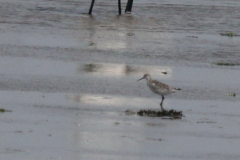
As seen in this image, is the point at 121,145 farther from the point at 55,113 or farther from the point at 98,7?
the point at 98,7

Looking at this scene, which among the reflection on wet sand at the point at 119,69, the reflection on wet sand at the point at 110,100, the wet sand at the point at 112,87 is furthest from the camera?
the reflection on wet sand at the point at 119,69

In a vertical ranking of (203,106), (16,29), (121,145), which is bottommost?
(16,29)

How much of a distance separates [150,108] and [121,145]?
274 centimetres

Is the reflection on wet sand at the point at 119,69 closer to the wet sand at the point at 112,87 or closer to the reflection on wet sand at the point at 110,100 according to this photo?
the wet sand at the point at 112,87

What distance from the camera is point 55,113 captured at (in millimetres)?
11422

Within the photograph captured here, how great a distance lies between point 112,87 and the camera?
1423cm

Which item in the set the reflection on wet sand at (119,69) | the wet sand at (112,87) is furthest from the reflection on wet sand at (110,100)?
the reflection on wet sand at (119,69)

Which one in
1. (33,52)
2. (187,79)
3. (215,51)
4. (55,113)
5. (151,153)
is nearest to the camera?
(151,153)

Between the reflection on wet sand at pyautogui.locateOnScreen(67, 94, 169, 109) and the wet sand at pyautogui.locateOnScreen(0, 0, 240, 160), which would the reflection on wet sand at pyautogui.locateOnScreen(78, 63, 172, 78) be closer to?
the wet sand at pyautogui.locateOnScreen(0, 0, 240, 160)

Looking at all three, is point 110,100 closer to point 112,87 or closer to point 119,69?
point 112,87

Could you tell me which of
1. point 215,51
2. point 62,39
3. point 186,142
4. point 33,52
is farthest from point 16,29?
point 186,142

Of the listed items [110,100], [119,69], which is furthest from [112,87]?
[119,69]

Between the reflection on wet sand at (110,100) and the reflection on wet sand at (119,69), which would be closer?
the reflection on wet sand at (110,100)

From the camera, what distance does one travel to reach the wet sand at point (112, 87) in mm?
9711
